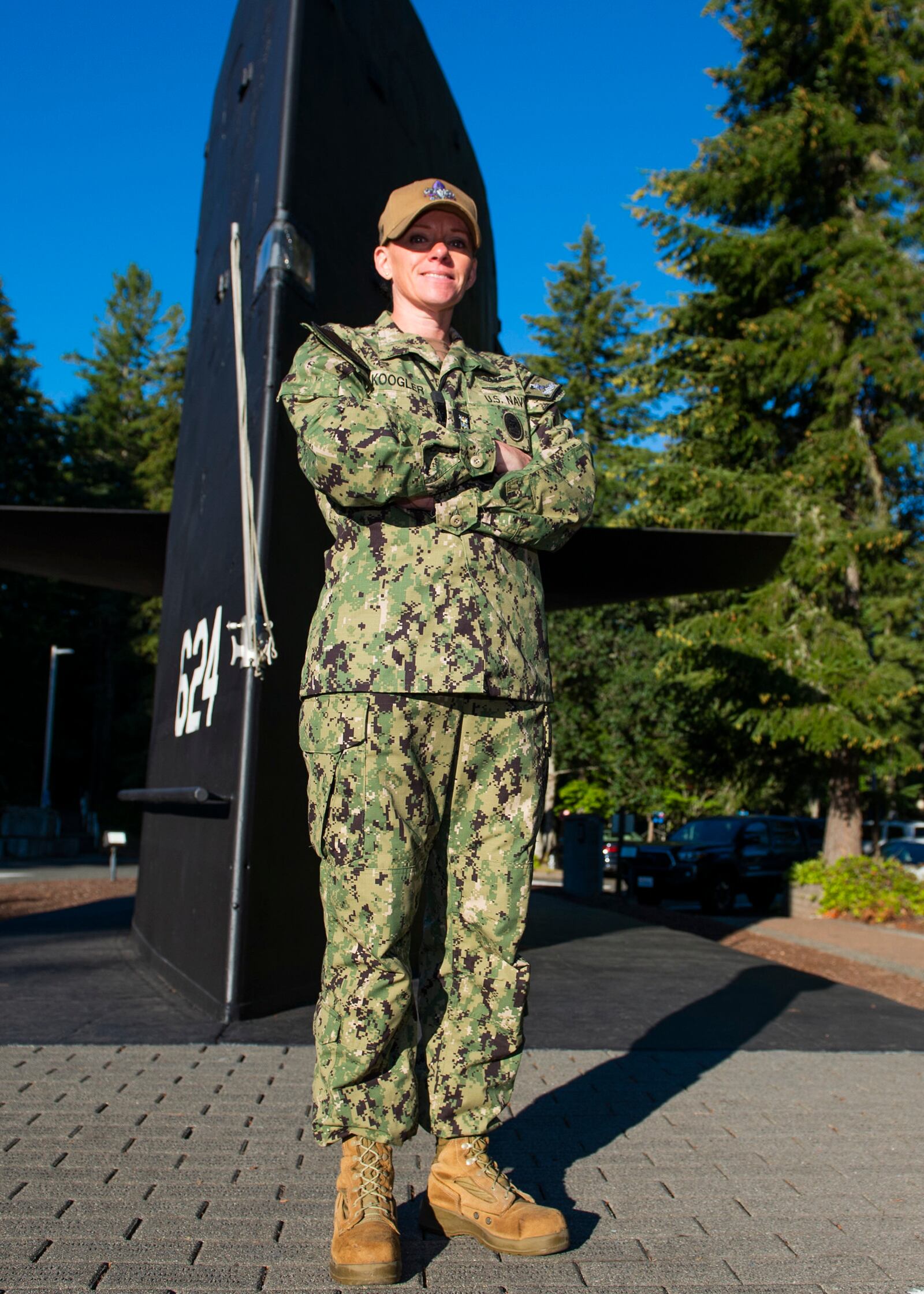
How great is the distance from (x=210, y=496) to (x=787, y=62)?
14491mm

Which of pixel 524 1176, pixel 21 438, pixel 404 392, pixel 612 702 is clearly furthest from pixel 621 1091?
pixel 21 438

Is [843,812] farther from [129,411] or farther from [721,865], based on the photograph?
[129,411]

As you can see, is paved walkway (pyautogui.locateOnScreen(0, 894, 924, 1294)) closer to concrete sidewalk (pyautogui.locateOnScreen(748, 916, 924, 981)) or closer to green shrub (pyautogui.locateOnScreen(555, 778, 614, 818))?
concrete sidewalk (pyautogui.locateOnScreen(748, 916, 924, 981))

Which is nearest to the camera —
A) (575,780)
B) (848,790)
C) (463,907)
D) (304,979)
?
(463,907)

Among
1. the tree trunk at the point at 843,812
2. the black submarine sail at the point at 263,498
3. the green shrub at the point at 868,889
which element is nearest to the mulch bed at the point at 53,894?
the black submarine sail at the point at 263,498

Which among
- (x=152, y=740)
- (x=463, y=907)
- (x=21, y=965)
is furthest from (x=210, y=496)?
(x=463, y=907)

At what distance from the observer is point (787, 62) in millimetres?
15250

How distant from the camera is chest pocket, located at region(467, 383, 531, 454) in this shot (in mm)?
2109

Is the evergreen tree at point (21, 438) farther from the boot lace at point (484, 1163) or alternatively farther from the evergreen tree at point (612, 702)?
the boot lace at point (484, 1163)

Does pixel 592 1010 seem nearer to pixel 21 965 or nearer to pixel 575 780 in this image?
pixel 21 965

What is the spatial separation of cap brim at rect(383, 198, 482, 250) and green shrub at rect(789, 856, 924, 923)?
10623mm

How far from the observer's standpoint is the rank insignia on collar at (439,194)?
7.13 feet

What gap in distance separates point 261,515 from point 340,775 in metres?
2.10

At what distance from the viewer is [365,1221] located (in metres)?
1.77
